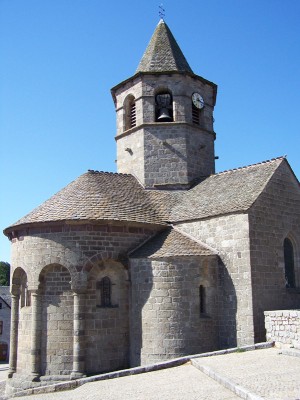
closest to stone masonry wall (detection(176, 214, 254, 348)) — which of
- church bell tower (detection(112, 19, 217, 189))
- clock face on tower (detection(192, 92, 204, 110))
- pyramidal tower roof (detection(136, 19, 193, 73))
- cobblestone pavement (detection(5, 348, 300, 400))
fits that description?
cobblestone pavement (detection(5, 348, 300, 400))

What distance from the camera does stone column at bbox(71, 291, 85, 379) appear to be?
45.7 ft

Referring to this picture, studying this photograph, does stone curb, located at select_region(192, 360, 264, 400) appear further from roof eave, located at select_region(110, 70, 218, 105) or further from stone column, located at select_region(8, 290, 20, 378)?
roof eave, located at select_region(110, 70, 218, 105)

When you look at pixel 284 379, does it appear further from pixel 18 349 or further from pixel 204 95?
pixel 204 95

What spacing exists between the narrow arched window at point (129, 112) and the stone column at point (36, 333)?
30.2ft

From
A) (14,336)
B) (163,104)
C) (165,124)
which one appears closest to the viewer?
(14,336)

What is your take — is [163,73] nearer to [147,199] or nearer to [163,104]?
[163,104]

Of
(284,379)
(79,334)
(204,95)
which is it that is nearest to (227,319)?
(79,334)

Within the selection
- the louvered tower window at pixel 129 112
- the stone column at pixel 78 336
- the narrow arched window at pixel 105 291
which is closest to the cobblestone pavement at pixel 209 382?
the stone column at pixel 78 336

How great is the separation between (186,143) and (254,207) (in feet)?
18.9

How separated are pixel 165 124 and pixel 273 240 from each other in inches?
284

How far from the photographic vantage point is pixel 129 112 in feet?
67.9

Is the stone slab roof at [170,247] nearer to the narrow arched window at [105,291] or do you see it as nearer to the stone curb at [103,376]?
the narrow arched window at [105,291]

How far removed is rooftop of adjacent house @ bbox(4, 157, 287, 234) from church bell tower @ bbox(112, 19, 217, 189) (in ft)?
3.14

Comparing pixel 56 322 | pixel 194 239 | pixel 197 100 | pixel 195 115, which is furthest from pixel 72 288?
pixel 197 100
